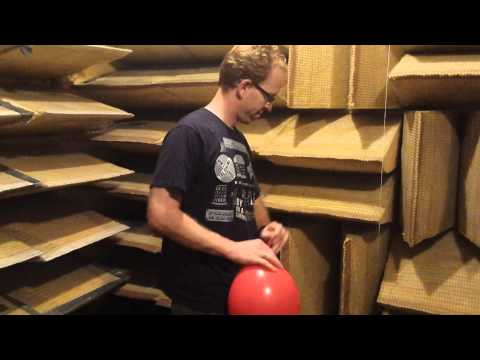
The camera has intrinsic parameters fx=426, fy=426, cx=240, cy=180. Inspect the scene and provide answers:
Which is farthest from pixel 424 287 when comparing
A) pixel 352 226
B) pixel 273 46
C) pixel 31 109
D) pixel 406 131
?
pixel 31 109

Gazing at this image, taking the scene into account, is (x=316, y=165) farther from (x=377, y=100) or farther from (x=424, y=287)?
(x=424, y=287)

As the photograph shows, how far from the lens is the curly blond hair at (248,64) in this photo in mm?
1332

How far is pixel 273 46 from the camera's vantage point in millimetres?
1366

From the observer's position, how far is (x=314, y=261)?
69.9 inches

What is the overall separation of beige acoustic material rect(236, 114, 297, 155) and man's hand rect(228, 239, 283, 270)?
0.60m

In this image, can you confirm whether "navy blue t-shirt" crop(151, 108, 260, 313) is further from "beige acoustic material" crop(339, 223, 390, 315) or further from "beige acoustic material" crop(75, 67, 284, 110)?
"beige acoustic material" crop(75, 67, 284, 110)

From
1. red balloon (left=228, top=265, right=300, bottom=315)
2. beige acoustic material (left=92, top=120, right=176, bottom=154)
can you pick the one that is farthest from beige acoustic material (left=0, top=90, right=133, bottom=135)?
red balloon (left=228, top=265, right=300, bottom=315)

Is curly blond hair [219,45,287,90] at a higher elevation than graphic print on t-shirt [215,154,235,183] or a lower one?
higher

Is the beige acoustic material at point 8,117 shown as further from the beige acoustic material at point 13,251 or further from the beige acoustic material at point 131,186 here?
the beige acoustic material at point 131,186

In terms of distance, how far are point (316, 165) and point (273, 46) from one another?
52 centimetres

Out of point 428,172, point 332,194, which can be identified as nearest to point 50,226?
A: point 332,194

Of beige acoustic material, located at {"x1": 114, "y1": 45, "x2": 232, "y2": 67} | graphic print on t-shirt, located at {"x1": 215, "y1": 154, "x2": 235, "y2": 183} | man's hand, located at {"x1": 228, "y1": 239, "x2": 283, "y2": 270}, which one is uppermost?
beige acoustic material, located at {"x1": 114, "y1": 45, "x2": 232, "y2": 67}

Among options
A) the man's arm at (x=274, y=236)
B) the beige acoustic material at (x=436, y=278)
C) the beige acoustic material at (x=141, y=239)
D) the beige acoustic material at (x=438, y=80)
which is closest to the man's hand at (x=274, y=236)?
the man's arm at (x=274, y=236)

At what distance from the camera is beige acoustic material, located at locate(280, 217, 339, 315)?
170cm
